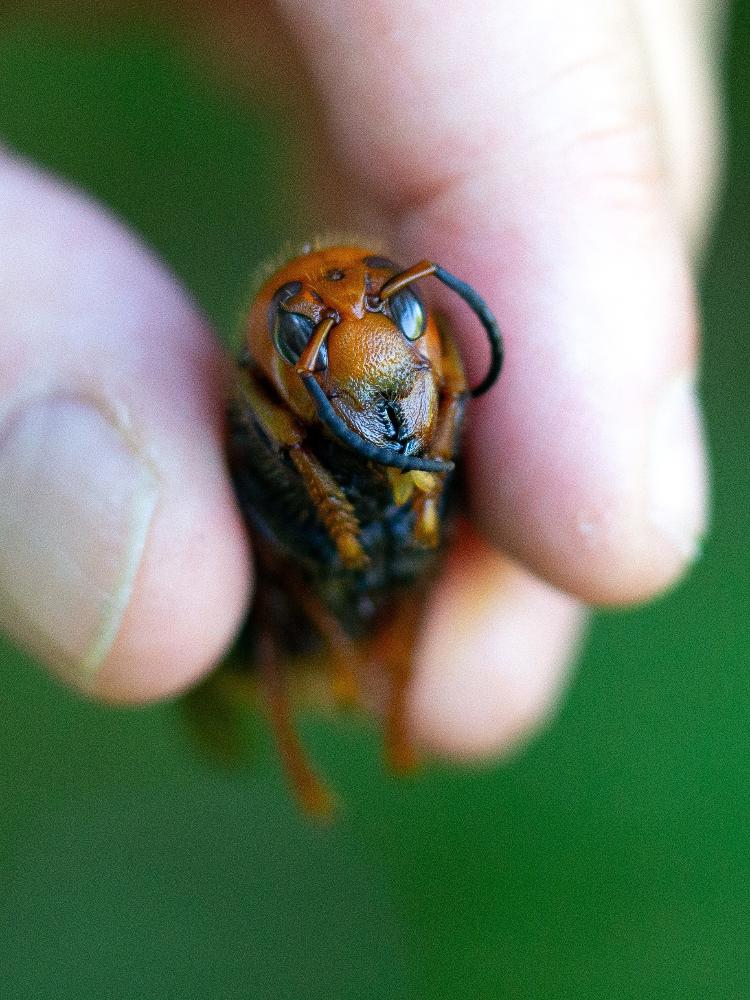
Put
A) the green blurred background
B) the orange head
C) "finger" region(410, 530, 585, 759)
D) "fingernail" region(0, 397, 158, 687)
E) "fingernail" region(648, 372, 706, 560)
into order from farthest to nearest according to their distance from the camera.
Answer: the green blurred background < "finger" region(410, 530, 585, 759) < "fingernail" region(648, 372, 706, 560) < "fingernail" region(0, 397, 158, 687) < the orange head

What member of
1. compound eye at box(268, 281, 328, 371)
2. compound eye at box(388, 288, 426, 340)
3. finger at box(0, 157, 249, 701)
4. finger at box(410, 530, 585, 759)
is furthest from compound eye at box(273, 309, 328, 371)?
finger at box(410, 530, 585, 759)

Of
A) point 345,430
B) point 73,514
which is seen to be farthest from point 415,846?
point 345,430

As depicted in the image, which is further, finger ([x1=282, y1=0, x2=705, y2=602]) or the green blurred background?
the green blurred background

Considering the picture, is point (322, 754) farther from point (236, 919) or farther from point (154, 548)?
point (154, 548)

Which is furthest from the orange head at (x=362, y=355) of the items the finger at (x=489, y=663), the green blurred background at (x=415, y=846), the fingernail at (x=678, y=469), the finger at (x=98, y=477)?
the green blurred background at (x=415, y=846)

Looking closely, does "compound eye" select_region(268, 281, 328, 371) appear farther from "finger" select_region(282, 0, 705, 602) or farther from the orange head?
"finger" select_region(282, 0, 705, 602)

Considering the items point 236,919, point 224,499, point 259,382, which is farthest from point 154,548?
point 236,919

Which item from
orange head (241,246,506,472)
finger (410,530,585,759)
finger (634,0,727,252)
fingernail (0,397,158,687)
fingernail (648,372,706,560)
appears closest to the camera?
orange head (241,246,506,472)
